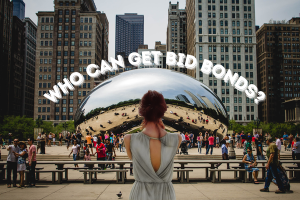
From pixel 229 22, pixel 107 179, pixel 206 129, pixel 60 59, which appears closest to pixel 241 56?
pixel 229 22

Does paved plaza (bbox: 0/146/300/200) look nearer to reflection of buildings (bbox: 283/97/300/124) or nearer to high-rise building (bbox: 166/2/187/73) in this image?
reflection of buildings (bbox: 283/97/300/124)

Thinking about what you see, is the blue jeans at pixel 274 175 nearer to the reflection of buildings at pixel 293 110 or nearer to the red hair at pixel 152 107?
the red hair at pixel 152 107

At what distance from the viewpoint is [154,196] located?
1713 mm

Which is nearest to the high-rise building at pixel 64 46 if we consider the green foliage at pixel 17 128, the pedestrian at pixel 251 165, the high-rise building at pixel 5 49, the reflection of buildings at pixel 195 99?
the high-rise building at pixel 5 49

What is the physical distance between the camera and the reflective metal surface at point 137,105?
2.31m

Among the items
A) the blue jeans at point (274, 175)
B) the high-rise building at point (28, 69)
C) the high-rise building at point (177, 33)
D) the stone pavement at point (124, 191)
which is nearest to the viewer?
the stone pavement at point (124, 191)

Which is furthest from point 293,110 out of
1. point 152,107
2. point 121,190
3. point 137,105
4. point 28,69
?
point 28,69

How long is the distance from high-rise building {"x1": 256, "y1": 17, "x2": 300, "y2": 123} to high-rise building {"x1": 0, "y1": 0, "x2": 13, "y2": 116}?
106239 millimetres

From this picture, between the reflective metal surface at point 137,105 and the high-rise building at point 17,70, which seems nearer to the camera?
the reflective metal surface at point 137,105

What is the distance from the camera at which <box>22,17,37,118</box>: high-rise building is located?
11557 cm

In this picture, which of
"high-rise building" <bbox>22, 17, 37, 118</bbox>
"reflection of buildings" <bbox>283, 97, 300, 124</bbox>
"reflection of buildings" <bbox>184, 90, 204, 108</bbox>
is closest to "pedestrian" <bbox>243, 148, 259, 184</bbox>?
"reflection of buildings" <bbox>184, 90, 204, 108</bbox>

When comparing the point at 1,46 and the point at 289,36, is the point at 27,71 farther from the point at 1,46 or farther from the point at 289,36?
the point at 289,36

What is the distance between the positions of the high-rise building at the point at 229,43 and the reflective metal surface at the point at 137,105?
85.5m

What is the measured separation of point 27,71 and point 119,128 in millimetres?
133502
